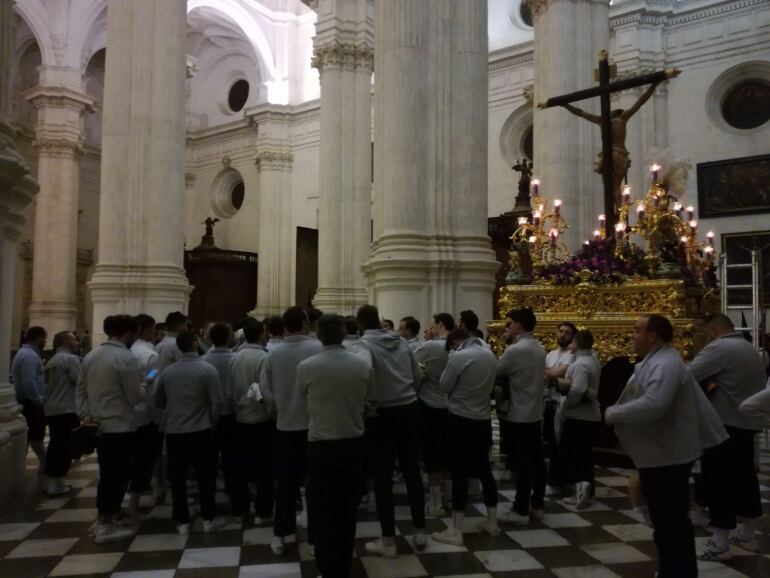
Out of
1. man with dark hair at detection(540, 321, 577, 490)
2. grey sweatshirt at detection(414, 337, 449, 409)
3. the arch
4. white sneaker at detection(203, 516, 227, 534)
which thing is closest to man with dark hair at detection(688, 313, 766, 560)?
man with dark hair at detection(540, 321, 577, 490)

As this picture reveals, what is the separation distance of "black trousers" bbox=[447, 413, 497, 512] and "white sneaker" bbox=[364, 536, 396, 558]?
0.60 m

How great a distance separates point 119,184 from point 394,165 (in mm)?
4730

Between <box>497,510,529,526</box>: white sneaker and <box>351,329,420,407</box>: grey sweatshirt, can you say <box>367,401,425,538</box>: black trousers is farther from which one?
<box>497,510,529,526</box>: white sneaker

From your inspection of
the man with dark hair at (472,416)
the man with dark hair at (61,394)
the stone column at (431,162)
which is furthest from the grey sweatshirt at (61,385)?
the stone column at (431,162)

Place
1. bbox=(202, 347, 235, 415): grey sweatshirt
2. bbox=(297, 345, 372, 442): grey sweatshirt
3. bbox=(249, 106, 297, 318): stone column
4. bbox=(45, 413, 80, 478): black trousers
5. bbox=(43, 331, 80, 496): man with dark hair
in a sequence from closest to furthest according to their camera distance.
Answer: bbox=(297, 345, 372, 442): grey sweatshirt → bbox=(202, 347, 235, 415): grey sweatshirt → bbox=(45, 413, 80, 478): black trousers → bbox=(43, 331, 80, 496): man with dark hair → bbox=(249, 106, 297, 318): stone column

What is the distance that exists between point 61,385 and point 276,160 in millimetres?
20871

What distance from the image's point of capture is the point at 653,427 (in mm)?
3869

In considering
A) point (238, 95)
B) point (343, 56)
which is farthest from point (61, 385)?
point (238, 95)

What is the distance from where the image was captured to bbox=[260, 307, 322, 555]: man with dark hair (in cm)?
489

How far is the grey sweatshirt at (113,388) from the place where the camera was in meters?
5.33

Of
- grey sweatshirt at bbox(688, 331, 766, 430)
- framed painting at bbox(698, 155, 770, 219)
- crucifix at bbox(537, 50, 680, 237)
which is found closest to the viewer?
grey sweatshirt at bbox(688, 331, 766, 430)

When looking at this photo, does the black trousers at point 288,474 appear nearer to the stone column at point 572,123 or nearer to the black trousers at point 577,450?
the black trousers at point 577,450

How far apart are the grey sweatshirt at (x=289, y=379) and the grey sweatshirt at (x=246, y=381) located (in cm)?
61

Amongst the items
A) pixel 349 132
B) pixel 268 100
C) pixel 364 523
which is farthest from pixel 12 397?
pixel 268 100
